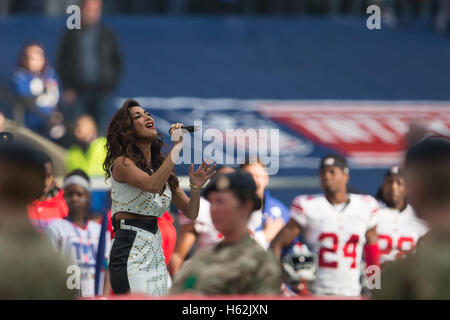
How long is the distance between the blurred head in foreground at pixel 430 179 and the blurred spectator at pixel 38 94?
29.6 ft

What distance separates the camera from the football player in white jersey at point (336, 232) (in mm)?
7727

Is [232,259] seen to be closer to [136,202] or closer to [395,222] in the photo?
[136,202]

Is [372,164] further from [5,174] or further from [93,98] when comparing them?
[5,174]

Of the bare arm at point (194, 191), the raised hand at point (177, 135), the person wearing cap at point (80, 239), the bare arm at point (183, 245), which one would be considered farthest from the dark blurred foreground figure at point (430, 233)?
the bare arm at point (183, 245)

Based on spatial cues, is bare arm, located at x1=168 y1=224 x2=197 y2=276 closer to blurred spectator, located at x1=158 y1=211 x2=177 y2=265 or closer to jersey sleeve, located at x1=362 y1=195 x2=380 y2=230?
blurred spectator, located at x1=158 y1=211 x2=177 y2=265

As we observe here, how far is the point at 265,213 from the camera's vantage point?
26.6 ft

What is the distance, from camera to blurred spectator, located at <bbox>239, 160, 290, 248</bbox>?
7.72 m

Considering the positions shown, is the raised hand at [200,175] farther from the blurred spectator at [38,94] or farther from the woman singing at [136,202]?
the blurred spectator at [38,94]

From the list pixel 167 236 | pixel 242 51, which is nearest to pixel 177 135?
pixel 167 236

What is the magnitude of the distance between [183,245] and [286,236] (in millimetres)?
805

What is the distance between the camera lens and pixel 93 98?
12.8m

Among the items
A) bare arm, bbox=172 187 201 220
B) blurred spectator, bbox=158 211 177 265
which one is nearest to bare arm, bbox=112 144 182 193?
bare arm, bbox=172 187 201 220

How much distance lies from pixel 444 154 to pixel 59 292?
1.27 metres
